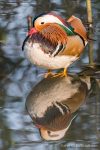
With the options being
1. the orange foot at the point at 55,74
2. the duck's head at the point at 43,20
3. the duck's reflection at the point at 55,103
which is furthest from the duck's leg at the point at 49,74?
the duck's head at the point at 43,20

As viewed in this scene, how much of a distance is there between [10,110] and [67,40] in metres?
1.13

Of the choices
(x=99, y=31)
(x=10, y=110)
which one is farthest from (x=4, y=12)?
(x=10, y=110)

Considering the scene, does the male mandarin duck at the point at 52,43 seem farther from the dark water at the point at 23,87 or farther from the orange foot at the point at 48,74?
the dark water at the point at 23,87

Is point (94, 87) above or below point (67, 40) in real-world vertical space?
below

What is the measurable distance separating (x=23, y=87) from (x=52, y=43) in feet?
1.71

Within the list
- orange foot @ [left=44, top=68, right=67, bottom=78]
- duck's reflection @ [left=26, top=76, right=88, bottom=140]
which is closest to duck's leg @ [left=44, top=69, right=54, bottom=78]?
orange foot @ [left=44, top=68, right=67, bottom=78]

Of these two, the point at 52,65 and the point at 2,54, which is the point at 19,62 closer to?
the point at 2,54

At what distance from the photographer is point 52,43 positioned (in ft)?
20.0

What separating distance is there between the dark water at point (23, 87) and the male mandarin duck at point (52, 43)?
0.28 metres

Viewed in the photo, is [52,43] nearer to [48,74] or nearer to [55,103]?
[48,74]

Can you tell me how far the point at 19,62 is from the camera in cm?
675

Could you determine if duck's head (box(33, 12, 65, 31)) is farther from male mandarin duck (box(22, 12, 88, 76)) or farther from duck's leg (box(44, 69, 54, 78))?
duck's leg (box(44, 69, 54, 78))

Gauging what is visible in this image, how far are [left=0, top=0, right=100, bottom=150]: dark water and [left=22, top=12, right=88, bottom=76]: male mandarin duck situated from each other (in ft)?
0.93

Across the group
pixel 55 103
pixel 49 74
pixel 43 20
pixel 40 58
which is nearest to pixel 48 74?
pixel 49 74
